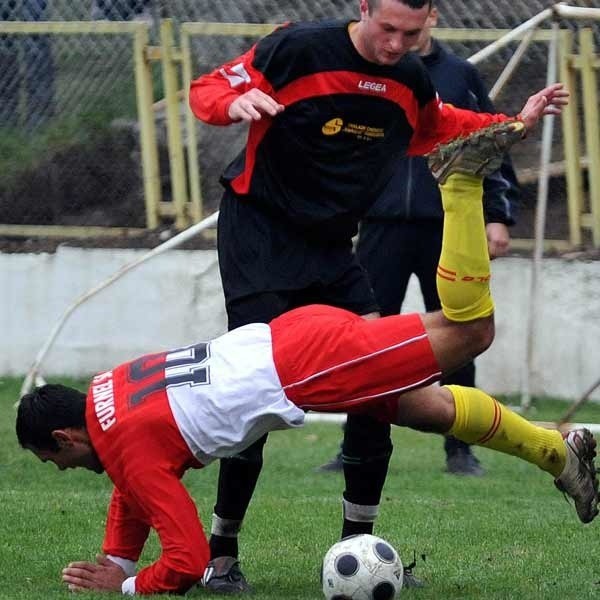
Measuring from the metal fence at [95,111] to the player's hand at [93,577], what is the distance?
6.01 m

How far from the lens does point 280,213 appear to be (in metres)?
5.34

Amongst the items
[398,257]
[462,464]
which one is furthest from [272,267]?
[462,464]

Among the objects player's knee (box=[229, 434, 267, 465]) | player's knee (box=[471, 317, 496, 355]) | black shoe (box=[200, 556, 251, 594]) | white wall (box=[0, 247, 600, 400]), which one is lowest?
white wall (box=[0, 247, 600, 400])

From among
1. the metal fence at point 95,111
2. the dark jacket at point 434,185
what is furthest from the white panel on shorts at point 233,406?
the metal fence at point 95,111

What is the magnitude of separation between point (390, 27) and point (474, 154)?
67 centimetres

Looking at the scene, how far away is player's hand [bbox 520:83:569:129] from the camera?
536cm

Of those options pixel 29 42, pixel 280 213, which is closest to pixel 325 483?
pixel 280 213

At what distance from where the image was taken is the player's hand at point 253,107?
4820 mm

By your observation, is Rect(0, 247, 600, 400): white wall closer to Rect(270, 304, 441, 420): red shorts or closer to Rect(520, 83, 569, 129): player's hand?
Rect(520, 83, 569, 129): player's hand

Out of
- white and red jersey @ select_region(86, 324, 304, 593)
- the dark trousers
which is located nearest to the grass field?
white and red jersey @ select_region(86, 324, 304, 593)

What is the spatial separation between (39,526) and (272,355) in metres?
1.94

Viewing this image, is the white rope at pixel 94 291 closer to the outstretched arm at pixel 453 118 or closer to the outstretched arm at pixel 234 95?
the outstretched arm at pixel 453 118

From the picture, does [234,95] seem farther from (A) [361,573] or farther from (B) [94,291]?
(B) [94,291]

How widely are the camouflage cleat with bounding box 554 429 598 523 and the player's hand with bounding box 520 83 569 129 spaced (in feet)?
3.72
